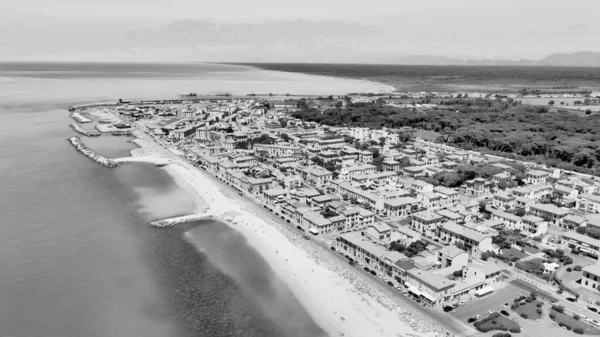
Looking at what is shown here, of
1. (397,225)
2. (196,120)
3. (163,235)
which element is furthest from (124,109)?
(397,225)

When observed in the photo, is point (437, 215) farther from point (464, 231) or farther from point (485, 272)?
point (485, 272)

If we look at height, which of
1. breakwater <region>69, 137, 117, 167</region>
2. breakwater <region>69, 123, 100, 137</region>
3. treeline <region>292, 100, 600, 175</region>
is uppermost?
treeline <region>292, 100, 600, 175</region>

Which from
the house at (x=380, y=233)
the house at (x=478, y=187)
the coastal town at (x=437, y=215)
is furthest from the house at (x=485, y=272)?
the house at (x=478, y=187)

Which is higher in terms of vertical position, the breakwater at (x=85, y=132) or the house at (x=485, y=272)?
the breakwater at (x=85, y=132)

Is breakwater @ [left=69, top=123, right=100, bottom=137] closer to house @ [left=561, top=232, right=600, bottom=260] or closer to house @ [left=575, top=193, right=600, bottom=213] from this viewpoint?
house @ [left=561, top=232, right=600, bottom=260]

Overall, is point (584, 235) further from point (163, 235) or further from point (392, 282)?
point (163, 235)

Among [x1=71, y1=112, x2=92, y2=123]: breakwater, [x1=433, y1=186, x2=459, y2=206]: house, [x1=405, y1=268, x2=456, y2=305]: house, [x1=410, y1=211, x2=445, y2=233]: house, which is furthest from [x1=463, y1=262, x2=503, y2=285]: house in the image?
[x1=71, y1=112, x2=92, y2=123]: breakwater

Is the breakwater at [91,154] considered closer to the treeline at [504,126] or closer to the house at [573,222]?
the treeline at [504,126]
